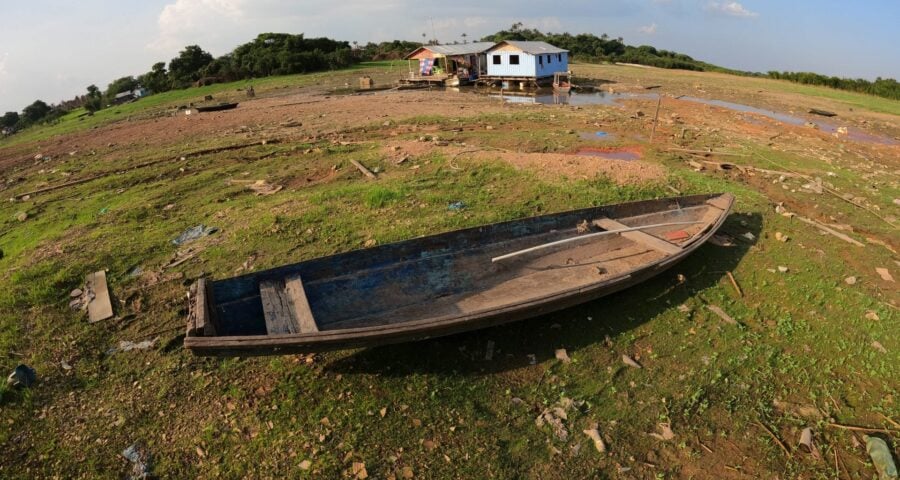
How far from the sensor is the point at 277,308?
5.85 m

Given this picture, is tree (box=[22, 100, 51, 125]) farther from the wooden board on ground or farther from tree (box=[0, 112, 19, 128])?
the wooden board on ground

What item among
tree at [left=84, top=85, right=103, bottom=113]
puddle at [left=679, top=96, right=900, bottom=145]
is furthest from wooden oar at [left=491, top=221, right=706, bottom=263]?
tree at [left=84, top=85, right=103, bottom=113]

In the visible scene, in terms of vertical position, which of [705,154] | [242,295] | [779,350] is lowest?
[779,350]

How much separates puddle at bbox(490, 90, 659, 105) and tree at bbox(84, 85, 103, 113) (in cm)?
3307

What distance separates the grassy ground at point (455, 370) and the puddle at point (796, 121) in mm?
11362

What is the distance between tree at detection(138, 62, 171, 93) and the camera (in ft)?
147

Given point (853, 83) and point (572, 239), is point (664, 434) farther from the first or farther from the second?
point (853, 83)

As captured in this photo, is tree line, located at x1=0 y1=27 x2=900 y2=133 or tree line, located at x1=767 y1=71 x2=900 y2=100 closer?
tree line, located at x1=767 y1=71 x2=900 y2=100

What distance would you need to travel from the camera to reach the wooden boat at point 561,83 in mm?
33534

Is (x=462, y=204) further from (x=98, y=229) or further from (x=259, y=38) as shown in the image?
(x=259, y=38)

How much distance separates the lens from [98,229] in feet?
33.7

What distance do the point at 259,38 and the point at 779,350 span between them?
199ft

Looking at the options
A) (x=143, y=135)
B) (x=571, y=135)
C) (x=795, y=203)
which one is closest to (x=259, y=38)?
(x=143, y=135)

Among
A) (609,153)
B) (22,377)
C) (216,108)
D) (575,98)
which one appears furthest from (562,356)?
(575,98)
